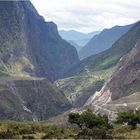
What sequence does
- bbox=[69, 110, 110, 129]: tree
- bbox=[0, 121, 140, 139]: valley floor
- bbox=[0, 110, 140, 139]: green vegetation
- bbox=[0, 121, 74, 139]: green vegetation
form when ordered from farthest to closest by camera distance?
bbox=[69, 110, 110, 129]: tree, bbox=[0, 121, 74, 139]: green vegetation, bbox=[0, 110, 140, 139]: green vegetation, bbox=[0, 121, 140, 139]: valley floor

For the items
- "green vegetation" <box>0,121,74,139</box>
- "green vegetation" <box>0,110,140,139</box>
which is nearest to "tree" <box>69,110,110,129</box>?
"green vegetation" <box>0,110,140,139</box>

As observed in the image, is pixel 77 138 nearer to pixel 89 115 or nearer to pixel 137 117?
pixel 89 115

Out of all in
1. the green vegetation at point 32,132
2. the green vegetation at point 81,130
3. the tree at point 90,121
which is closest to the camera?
the green vegetation at point 81,130

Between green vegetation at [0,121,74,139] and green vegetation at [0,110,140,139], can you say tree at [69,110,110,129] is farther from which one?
green vegetation at [0,121,74,139]

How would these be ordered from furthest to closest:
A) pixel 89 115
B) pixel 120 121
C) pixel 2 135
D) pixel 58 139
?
pixel 120 121, pixel 89 115, pixel 2 135, pixel 58 139

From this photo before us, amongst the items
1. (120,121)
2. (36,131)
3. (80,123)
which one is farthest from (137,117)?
(36,131)

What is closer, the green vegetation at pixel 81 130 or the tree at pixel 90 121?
the green vegetation at pixel 81 130

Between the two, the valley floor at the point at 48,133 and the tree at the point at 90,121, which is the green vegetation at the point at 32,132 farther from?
the tree at the point at 90,121

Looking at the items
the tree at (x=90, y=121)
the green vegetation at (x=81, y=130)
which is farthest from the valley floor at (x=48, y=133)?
the tree at (x=90, y=121)

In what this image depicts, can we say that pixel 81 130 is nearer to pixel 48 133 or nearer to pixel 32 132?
pixel 48 133

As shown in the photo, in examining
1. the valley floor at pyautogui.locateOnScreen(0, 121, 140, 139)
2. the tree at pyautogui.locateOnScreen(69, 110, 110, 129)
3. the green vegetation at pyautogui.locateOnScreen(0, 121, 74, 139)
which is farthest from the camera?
the tree at pyautogui.locateOnScreen(69, 110, 110, 129)

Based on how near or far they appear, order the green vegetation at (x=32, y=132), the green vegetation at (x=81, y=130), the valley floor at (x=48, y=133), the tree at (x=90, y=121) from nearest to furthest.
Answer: the valley floor at (x=48, y=133) → the green vegetation at (x=81, y=130) → the green vegetation at (x=32, y=132) → the tree at (x=90, y=121)
